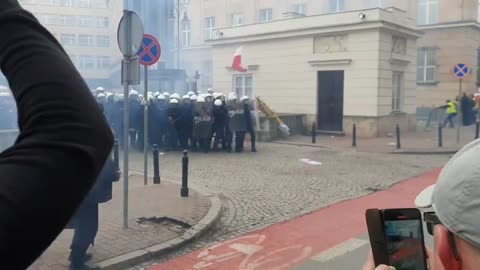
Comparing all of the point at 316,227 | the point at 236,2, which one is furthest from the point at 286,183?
the point at 236,2

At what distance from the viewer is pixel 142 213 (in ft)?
20.2

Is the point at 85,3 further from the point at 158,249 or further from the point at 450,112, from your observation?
the point at 450,112

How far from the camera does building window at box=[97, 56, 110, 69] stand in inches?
640

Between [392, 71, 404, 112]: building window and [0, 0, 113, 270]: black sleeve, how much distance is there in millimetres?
18567

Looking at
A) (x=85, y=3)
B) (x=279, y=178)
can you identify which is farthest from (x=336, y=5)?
(x=279, y=178)

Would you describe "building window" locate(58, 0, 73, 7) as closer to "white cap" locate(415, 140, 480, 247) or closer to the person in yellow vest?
"white cap" locate(415, 140, 480, 247)

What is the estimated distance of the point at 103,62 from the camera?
17.4 meters

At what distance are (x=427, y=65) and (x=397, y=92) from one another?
1043cm

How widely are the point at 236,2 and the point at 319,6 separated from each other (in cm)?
628

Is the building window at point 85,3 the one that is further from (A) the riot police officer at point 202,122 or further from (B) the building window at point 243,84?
(B) the building window at point 243,84

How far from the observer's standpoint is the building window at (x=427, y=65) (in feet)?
89.3

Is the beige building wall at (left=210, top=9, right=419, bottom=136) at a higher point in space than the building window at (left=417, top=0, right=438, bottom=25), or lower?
lower

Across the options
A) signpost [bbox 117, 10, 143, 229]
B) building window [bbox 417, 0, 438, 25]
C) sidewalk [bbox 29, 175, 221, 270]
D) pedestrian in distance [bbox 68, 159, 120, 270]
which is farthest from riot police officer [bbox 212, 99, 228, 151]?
building window [bbox 417, 0, 438, 25]

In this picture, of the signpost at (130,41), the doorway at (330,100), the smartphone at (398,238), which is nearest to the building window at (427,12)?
the doorway at (330,100)
